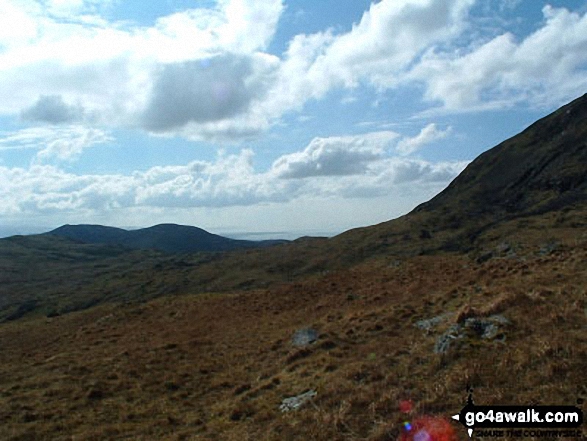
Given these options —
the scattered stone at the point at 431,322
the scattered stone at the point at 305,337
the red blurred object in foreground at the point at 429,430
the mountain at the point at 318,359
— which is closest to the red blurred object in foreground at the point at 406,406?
the mountain at the point at 318,359

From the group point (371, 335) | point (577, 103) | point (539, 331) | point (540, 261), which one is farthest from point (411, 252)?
point (577, 103)

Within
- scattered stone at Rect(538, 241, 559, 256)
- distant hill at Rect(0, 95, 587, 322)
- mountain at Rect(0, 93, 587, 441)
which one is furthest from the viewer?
distant hill at Rect(0, 95, 587, 322)

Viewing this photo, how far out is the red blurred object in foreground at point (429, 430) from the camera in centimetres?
1119

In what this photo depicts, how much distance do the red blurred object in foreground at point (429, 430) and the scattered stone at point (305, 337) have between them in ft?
44.4

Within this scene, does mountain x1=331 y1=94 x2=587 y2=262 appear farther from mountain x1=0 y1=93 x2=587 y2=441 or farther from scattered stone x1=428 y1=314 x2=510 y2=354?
scattered stone x1=428 y1=314 x2=510 y2=354

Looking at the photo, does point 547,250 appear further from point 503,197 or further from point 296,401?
point 503,197

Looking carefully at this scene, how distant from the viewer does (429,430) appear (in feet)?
37.5

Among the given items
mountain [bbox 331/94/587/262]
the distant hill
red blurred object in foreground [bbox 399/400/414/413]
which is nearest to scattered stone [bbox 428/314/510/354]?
red blurred object in foreground [bbox 399/400/414/413]

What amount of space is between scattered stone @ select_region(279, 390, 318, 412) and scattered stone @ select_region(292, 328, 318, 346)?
8259 mm

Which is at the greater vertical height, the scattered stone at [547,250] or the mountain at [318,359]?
the scattered stone at [547,250]

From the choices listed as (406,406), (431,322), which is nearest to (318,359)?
(431,322)

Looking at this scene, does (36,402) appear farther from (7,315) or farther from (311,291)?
(7,315)

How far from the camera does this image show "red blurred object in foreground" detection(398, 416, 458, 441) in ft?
36.7

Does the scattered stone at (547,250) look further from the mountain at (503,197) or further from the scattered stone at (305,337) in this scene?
the mountain at (503,197)
